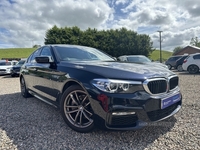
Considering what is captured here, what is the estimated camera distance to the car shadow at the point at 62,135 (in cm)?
229

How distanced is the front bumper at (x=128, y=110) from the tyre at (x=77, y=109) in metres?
0.26

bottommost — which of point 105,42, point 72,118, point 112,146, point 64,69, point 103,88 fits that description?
point 112,146

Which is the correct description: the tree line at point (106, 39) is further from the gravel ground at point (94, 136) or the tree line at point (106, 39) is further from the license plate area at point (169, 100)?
the license plate area at point (169, 100)

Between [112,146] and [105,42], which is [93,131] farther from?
[105,42]

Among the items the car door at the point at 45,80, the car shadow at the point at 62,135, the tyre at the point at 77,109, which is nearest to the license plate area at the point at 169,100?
the car shadow at the point at 62,135

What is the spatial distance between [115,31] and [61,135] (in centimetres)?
3252

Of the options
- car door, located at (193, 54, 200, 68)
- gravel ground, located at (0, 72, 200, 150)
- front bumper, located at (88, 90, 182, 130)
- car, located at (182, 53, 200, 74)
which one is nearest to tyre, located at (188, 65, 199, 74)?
car, located at (182, 53, 200, 74)

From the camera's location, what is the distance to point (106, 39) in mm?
32031

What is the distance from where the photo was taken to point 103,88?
222 centimetres

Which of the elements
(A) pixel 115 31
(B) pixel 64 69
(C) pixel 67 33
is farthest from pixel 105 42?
(B) pixel 64 69

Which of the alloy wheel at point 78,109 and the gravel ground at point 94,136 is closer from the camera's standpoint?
the gravel ground at point 94,136

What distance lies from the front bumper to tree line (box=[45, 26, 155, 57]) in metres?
29.1

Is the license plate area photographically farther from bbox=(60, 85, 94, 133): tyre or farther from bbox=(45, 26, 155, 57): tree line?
bbox=(45, 26, 155, 57): tree line

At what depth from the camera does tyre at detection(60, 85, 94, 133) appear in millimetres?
2529
